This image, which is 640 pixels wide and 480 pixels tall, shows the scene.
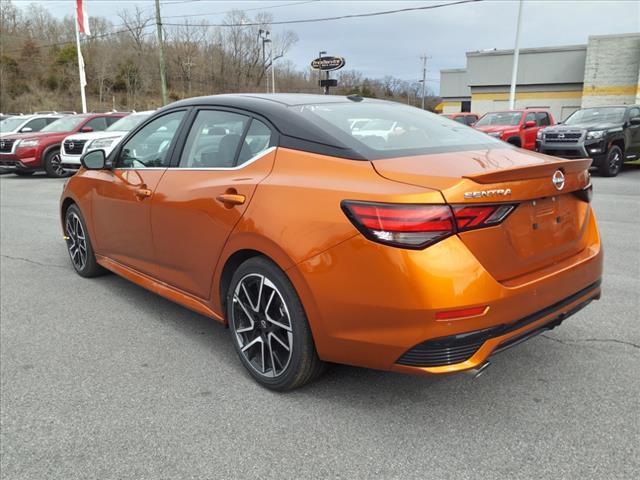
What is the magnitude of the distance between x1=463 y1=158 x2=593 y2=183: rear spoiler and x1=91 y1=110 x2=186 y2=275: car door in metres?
2.28

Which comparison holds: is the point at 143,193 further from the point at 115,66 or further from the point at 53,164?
the point at 115,66

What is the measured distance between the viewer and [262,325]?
2.93m

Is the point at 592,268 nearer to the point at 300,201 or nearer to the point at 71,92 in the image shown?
the point at 300,201

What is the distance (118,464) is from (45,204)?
910 centimetres

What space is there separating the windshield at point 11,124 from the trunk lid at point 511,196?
18569mm

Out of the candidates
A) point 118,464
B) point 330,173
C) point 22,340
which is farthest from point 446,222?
point 22,340

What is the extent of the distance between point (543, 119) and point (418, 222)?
17.3 meters

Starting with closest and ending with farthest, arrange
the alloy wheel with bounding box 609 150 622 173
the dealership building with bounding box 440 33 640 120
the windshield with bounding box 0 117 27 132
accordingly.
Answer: the alloy wheel with bounding box 609 150 622 173, the windshield with bounding box 0 117 27 132, the dealership building with bounding box 440 33 640 120

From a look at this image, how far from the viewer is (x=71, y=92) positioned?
50344 millimetres

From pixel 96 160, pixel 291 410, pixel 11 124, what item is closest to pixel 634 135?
pixel 96 160

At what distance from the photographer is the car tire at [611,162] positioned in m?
13.1

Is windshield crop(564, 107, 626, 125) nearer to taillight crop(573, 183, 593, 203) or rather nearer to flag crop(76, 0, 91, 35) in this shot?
taillight crop(573, 183, 593, 203)

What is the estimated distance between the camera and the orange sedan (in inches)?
88.5

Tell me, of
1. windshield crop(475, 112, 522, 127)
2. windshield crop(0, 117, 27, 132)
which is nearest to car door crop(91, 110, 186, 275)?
windshield crop(475, 112, 522, 127)
